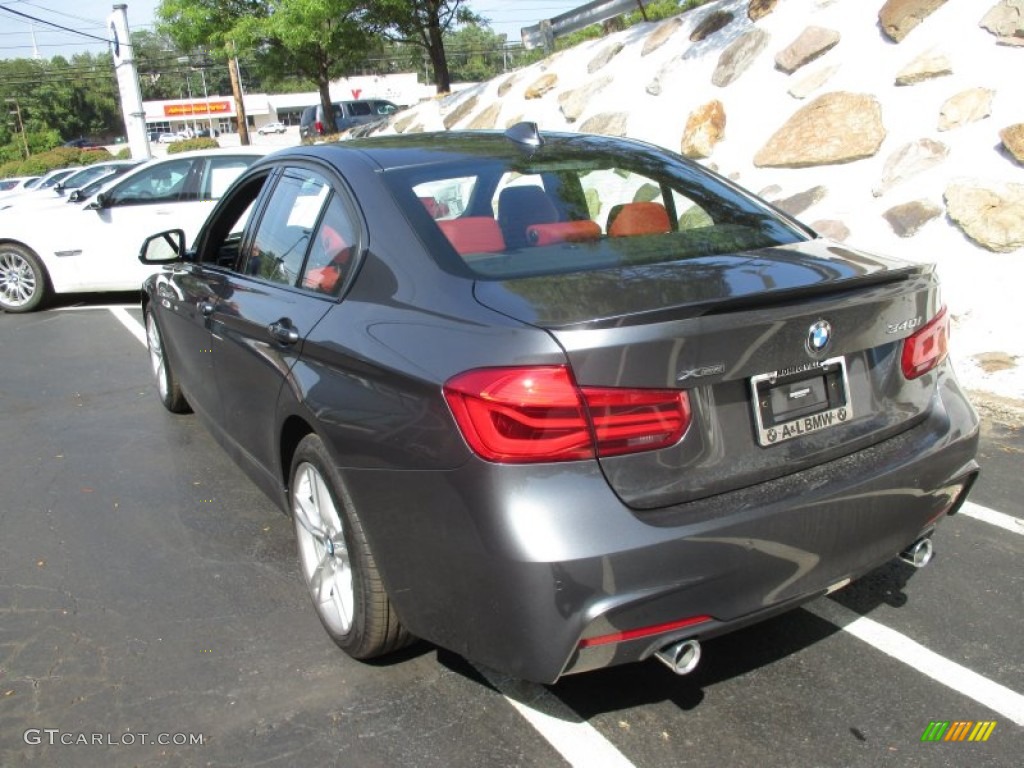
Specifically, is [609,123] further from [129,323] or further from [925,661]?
[925,661]

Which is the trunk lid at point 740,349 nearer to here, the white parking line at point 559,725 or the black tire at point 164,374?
the white parking line at point 559,725

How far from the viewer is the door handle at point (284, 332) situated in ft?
10.7

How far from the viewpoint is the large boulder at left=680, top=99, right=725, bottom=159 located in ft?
30.7

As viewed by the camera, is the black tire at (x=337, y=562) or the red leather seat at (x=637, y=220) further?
the red leather seat at (x=637, y=220)

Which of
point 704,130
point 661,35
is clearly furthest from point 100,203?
point 661,35

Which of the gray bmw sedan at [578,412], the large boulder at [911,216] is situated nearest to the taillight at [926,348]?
the gray bmw sedan at [578,412]

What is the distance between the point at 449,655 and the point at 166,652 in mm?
976

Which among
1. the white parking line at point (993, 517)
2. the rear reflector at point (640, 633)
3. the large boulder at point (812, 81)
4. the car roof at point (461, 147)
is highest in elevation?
the large boulder at point (812, 81)

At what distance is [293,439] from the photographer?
3418 millimetres

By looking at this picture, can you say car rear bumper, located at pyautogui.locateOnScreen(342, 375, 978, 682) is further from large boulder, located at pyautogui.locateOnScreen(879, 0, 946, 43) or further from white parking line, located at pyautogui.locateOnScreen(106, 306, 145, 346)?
large boulder, located at pyautogui.locateOnScreen(879, 0, 946, 43)

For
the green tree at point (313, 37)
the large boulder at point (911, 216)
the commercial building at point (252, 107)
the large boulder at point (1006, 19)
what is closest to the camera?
the large boulder at point (911, 216)

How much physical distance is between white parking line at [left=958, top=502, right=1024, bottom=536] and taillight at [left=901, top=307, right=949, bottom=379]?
1.29 meters

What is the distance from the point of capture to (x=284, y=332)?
130 inches

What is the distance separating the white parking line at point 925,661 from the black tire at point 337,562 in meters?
1.50
